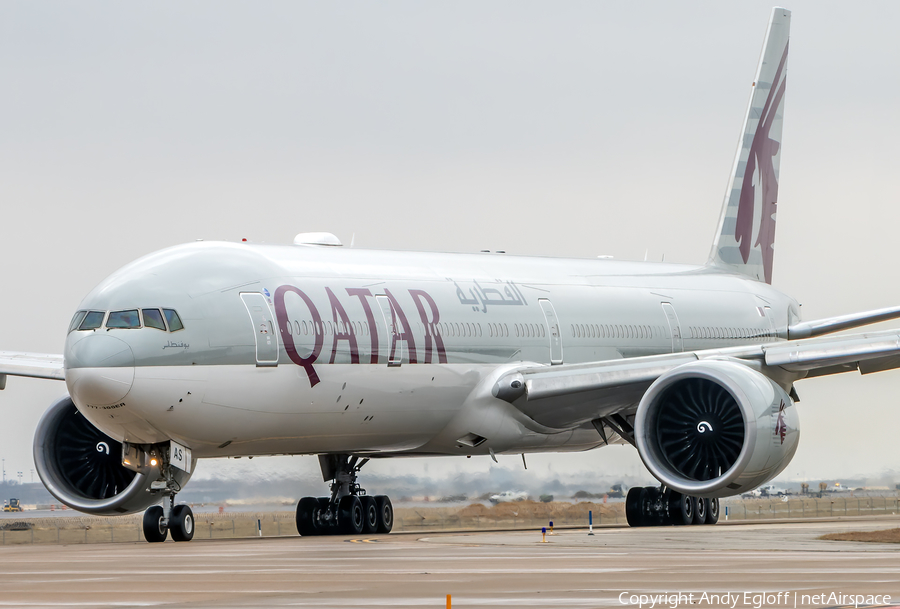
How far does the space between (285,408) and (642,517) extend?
8.53 m

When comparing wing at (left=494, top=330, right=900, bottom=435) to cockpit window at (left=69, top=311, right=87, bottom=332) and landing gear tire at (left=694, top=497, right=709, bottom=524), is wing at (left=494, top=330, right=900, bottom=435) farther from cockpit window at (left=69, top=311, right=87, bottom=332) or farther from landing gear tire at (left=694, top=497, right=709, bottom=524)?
cockpit window at (left=69, top=311, right=87, bottom=332)

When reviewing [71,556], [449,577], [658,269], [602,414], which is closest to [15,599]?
[449,577]

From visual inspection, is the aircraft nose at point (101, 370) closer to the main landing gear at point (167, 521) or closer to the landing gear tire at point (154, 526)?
the main landing gear at point (167, 521)

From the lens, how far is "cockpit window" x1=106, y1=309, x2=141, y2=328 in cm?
1980

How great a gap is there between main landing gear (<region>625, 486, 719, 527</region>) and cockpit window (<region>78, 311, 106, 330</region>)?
10.7 meters

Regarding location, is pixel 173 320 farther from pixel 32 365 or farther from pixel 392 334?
pixel 32 365

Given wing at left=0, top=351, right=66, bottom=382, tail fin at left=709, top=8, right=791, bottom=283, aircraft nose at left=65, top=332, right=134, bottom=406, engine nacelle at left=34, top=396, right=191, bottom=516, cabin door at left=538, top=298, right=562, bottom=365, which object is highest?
tail fin at left=709, top=8, right=791, bottom=283

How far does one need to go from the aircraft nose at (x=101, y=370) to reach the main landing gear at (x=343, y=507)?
6.24 meters

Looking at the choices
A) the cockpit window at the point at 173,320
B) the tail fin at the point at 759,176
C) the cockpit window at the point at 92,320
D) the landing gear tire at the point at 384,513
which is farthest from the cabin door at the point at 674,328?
the cockpit window at the point at 92,320

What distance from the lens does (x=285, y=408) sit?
21.0 m

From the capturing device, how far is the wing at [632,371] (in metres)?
21.4

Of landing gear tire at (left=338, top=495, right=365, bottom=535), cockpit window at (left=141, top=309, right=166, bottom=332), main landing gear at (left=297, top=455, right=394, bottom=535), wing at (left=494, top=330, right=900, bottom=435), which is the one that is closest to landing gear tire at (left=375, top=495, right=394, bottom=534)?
main landing gear at (left=297, top=455, right=394, bottom=535)

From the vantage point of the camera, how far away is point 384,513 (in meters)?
25.4

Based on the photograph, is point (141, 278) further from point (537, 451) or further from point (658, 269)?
point (658, 269)
